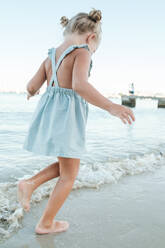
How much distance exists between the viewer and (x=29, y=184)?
70.8 inches

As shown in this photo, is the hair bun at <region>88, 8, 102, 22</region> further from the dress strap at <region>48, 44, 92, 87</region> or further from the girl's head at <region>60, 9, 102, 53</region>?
the dress strap at <region>48, 44, 92, 87</region>

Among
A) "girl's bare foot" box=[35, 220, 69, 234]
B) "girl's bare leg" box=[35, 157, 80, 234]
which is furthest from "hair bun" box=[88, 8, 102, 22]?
"girl's bare foot" box=[35, 220, 69, 234]

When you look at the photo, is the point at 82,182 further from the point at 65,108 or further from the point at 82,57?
the point at 82,57

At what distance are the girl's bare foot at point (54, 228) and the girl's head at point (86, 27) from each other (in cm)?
118

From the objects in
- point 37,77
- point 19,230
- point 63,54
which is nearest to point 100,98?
point 63,54

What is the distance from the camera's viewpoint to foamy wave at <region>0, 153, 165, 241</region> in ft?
6.25

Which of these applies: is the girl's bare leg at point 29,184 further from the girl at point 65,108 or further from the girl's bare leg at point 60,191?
the girl's bare leg at point 60,191

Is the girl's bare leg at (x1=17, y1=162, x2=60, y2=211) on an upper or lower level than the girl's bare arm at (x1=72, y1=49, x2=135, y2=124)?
lower

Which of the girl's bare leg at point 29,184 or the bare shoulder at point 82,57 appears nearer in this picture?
the bare shoulder at point 82,57

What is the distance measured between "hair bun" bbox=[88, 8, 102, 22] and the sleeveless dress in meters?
0.19

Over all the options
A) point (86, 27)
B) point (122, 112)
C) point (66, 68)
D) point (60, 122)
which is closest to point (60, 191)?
point (60, 122)

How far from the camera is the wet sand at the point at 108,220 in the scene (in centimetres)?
162

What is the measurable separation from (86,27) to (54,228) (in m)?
1.31

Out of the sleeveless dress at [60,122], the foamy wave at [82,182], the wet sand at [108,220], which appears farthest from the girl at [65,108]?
the foamy wave at [82,182]
